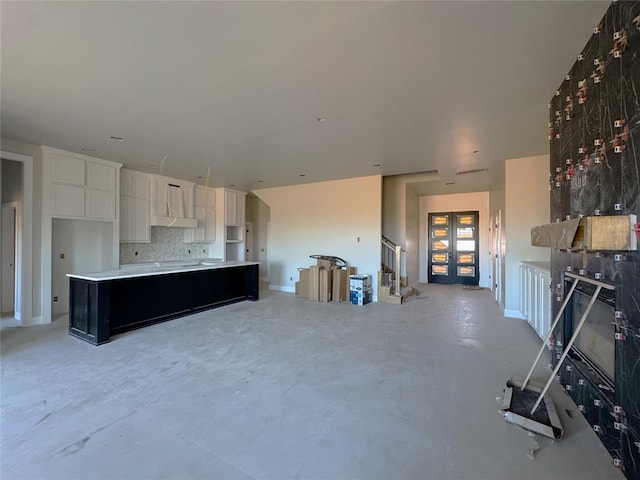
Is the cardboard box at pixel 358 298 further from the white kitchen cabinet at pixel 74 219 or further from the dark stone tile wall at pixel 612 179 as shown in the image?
the white kitchen cabinet at pixel 74 219

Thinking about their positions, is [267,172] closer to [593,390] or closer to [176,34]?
[176,34]

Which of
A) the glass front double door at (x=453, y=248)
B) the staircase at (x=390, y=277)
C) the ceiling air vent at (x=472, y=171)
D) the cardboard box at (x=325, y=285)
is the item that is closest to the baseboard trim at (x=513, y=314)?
the staircase at (x=390, y=277)

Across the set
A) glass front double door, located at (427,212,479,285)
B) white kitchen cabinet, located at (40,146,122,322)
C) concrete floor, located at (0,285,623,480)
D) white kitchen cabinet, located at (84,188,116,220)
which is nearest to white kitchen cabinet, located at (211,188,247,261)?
white kitchen cabinet, located at (40,146,122,322)

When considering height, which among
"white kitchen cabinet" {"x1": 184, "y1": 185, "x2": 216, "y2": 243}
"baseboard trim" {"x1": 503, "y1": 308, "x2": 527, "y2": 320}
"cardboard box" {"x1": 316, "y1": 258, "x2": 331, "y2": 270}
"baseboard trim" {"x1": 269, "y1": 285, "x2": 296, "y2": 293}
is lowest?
"baseboard trim" {"x1": 269, "y1": 285, "x2": 296, "y2": 293}

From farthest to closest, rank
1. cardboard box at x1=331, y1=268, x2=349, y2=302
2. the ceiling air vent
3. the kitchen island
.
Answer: cardboard box at x1=331, y1=268, x2=349, y2=302
the ceiling air vent
the kitchen island

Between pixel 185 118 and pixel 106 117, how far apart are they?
3.08 feet

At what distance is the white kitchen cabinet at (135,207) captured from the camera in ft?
19.0

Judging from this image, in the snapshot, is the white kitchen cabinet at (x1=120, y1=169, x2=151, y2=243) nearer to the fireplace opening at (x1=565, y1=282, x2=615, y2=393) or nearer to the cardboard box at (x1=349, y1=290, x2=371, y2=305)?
the cardboard box at (x1=349, y1=290, x2=371, y2=305)

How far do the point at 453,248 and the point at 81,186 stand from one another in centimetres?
937

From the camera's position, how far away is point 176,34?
6.68 ft

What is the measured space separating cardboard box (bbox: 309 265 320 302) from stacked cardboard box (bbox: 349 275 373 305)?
0.75 metres

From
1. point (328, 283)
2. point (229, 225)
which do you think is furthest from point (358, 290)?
point (229, 225)

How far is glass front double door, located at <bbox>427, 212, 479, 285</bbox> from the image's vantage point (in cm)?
881

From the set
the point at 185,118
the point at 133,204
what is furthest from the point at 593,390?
the point at 133,204
